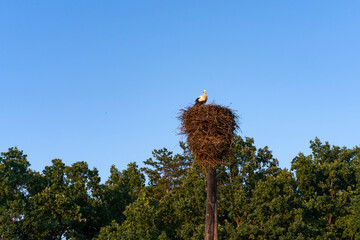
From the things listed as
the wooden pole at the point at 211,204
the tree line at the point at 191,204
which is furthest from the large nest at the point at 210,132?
the tree line at the point at 191,204

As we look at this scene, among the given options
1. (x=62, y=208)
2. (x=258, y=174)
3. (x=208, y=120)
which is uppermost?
(x=258, y=174)

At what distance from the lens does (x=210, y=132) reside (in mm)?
15438

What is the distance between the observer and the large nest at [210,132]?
49.8 ft

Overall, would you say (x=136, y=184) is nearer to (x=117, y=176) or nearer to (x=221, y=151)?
(x=117, y=176)

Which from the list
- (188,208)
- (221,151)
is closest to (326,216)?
(188,208)

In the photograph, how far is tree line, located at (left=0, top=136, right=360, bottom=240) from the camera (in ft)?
102

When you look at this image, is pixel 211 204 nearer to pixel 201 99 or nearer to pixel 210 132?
pixel 210 132

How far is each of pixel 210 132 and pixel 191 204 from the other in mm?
19593

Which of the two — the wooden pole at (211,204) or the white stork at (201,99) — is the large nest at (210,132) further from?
the white stork at (201,99)

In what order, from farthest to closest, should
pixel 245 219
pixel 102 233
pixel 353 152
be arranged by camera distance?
pixel 353 152 < pixel 245 219 < pixel 102 233

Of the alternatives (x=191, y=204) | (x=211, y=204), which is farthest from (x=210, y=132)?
Result: (x=191, y=204)

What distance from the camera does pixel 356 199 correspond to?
37.1m

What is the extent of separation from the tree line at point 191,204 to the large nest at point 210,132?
1593cm

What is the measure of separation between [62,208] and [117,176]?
13.4 meters
